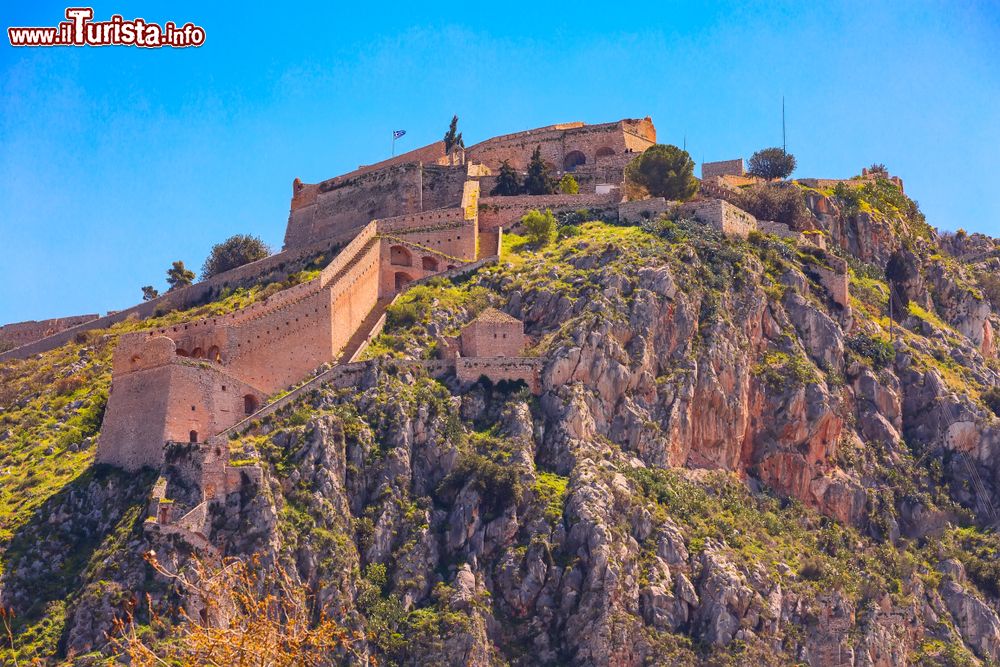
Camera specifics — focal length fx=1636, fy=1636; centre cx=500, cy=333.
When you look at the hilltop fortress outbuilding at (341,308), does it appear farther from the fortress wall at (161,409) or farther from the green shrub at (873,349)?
the green shrub at (873,349)

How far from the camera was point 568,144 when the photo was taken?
10369cm

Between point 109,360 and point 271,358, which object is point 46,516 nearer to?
point 271,358

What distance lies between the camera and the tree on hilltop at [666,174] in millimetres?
92500

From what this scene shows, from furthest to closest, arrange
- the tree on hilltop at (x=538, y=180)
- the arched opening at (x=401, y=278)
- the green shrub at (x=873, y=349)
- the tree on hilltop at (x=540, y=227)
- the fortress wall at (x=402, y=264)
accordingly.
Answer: the tree on hilltop at (x=538, y=180) < the tree on hilltop at (x=540, y=227) < the green shrub at (x=873, y=349) < the arched opening at (x=401, y=278) < the fortress wall at (x=402, y=264)

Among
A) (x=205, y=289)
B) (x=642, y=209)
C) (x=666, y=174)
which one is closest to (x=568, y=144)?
(x=666, y=174)

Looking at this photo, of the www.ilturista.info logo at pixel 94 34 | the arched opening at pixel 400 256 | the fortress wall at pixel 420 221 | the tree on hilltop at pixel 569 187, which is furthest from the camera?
the tree on hilltop at pixel 569 187

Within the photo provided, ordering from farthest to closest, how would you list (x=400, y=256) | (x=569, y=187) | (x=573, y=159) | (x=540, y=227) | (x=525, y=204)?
(x=573, y=159) → (x=569, y=187) → (x=525, y=204) → (x=540, y=227) → (x=400, y=256)

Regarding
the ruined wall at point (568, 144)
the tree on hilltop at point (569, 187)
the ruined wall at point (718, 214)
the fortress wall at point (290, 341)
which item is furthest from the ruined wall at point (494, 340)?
the ruined wall at point (568, 144)

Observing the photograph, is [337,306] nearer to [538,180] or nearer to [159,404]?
[159,404]

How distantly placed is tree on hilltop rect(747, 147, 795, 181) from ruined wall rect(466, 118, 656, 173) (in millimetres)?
6882

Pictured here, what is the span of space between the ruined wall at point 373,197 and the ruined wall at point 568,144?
18.8 feet

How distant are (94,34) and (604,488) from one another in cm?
2679

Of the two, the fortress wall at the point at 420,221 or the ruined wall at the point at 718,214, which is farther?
the ruined wall at the point at 718,214

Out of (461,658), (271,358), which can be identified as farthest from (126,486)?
(461,658)
